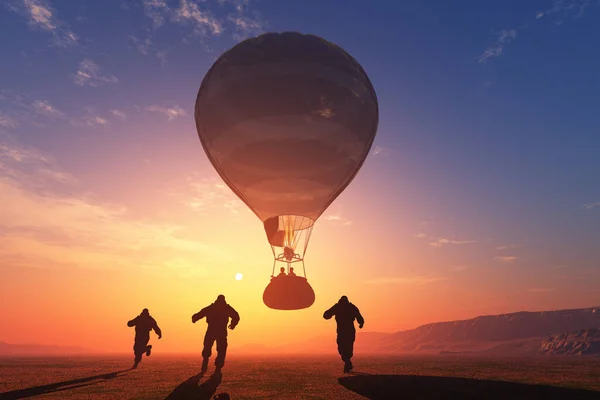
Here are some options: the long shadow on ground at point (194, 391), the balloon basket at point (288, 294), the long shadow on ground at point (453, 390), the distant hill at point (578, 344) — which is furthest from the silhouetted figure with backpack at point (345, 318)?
the distant hill at point (578, 344)

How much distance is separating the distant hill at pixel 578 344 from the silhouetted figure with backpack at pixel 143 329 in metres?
97.5

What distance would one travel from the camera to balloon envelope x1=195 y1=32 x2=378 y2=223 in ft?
44.1

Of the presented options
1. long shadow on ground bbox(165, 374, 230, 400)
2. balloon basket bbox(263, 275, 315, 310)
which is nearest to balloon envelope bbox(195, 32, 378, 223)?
balloon basket bbox(263, 275, 315, 310)

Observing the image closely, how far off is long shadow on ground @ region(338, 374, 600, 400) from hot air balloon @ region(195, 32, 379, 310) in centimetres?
643

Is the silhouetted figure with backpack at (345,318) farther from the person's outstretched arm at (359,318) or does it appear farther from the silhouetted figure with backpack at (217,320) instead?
the silhouetted figure with backpack at (217,320)

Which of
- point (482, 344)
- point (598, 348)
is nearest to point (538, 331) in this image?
point (482, 344)

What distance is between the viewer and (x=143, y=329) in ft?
52.5

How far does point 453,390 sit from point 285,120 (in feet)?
29.1

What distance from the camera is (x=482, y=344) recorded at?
613ft

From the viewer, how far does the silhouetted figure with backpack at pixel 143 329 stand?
15.8 metres

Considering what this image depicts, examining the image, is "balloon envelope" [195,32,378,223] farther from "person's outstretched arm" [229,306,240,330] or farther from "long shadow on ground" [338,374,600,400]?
"long shadow on ground" [338,374,600,400]

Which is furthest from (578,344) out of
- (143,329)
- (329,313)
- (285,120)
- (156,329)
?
(285,120)

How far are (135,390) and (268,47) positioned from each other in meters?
11.0

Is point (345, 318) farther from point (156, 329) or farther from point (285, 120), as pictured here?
point (156, 329)
